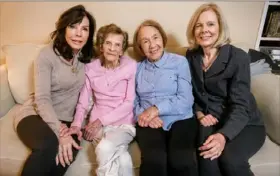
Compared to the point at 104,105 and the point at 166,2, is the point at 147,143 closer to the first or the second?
the point at 104,105

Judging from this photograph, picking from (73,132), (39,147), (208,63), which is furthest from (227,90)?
(39,147)

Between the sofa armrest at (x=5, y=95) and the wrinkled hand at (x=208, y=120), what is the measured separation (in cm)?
113

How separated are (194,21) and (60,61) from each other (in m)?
0.72

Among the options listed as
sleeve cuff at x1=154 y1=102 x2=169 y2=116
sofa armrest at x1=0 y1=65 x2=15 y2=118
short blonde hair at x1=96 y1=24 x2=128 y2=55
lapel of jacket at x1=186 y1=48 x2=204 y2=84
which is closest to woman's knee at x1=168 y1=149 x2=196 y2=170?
sleeve cuff at x1=154 y1=102 x2=169 y2=116

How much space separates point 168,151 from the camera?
1200mm

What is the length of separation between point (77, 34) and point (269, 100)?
104cm

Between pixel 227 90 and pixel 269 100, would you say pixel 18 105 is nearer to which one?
pixel 227 90

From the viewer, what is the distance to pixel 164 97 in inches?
54.7

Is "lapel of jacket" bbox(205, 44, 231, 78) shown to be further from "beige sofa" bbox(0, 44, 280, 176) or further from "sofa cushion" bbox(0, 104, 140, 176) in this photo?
"sofa cushion" bbox(0, 104, 140, 176)

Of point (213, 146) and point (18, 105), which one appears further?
point (18, 105)

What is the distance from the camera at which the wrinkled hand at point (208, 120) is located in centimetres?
133

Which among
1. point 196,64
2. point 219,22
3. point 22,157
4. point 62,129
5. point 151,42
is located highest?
point 219,22

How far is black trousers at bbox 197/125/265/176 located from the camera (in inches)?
44.1

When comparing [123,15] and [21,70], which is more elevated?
[123,15]
